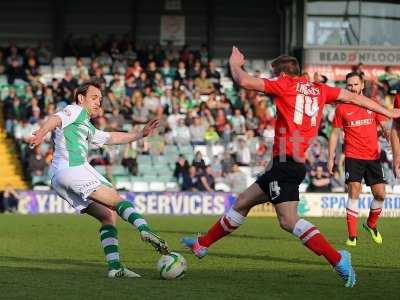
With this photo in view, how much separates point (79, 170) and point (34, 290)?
1737mm

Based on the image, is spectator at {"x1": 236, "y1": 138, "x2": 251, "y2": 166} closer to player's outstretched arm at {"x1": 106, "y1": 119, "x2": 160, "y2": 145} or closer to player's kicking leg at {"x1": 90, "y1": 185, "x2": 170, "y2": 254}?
player's outstretched arm at {"x1": 106, "y1": 119, "x2": 160, "y2": 145}

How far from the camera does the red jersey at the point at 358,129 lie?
52.4 feet

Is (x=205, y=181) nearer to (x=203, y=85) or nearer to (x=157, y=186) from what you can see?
(x=157, y=186)

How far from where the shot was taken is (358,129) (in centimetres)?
1605

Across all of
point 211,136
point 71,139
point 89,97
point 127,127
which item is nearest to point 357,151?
point 89,97

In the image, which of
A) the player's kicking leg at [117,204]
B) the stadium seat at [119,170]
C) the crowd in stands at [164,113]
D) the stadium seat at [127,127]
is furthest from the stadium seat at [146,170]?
the player's kicking leg at [117,204]

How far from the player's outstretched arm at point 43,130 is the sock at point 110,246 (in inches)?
46.5

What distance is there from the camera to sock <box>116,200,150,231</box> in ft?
34.4

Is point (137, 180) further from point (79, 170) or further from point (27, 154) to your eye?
point (79, 170)

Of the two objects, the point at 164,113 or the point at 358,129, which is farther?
the point at 164,113

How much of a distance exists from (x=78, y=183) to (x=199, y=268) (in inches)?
76.1

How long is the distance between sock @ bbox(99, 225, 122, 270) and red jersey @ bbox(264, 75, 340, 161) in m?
1.86

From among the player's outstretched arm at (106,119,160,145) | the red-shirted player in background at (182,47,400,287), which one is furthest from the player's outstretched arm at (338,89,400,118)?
the player's outstretched arm at (106,119,160,145)

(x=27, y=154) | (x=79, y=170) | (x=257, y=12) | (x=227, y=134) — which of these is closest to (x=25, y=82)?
(x=27, y=154)
